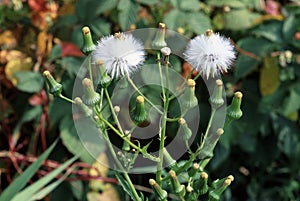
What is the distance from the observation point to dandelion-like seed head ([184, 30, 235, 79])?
2.77 ft

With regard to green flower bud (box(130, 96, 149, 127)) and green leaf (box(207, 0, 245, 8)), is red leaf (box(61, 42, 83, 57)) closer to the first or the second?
green leaf (box(207, 0, 245, 8))

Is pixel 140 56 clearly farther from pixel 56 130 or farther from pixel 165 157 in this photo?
pixel 56 130

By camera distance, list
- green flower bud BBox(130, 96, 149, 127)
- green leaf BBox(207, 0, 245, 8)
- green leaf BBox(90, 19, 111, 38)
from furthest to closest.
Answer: green leaf BBox(207, 0, 245, 8) → green leaf BBox(90, 19, 111, 38) → green flower bud BBox(130, 96, 149, 127)

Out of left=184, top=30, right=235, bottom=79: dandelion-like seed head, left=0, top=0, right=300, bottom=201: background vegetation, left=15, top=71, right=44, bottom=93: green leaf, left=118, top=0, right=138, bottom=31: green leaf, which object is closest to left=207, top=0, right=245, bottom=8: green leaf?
left=0, top=0, right=300, bottom=201: background vegetation

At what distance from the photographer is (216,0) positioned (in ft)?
5.72

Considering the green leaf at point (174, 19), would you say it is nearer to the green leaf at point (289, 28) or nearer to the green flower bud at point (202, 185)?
the green leaf at point (289, 28)

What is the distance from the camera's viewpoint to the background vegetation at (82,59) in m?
1.63

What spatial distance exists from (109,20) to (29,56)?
0.24 m

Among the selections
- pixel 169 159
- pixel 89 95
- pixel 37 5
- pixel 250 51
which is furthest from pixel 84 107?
pixel 37 5

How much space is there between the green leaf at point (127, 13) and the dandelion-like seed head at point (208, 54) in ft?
2.19

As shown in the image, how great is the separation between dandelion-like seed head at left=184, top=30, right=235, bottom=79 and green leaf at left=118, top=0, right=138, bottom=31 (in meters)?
0.67

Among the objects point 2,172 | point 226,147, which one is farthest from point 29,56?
point 226,147

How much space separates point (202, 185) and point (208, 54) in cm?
18

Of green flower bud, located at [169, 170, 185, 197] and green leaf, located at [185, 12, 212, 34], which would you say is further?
green leaf, located at [185, 12, 212, 34]
